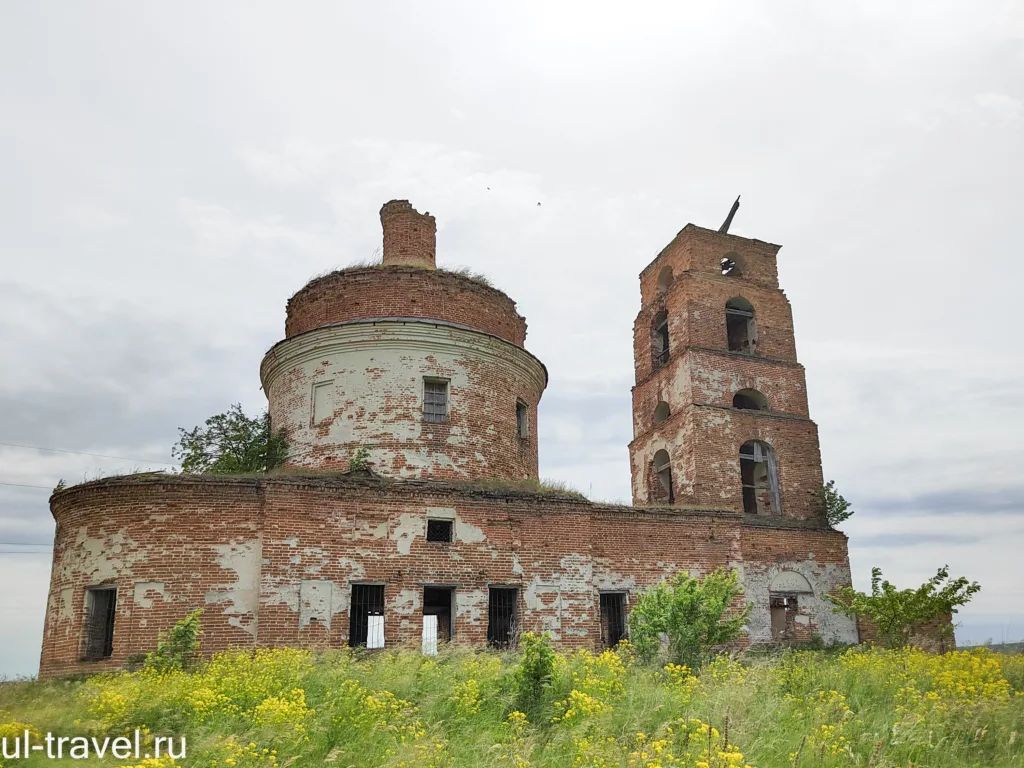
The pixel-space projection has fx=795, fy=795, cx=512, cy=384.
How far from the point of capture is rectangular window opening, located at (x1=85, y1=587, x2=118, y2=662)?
44.0 ft

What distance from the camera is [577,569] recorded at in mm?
15156

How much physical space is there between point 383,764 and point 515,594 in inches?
329

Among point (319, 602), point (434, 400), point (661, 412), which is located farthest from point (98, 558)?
point (661, 412)

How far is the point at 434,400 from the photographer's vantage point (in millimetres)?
16766

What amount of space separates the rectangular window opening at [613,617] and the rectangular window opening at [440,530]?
3478 millimetres

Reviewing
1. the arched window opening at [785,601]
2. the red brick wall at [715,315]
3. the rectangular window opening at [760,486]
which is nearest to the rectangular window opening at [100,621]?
the arched window opening at [785,601]

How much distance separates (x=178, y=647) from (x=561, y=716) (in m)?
6.67

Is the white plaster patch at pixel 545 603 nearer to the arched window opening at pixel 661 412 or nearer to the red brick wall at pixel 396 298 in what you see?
the red brick wall at pixel 396 298

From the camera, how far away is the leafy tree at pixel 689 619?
11438 millimetres

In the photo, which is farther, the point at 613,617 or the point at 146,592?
the point at 613,617

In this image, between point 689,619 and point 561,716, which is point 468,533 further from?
point 561,716

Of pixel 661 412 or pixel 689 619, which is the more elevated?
pixel 661 412

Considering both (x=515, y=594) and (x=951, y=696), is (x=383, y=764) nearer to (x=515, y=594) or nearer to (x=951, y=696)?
(x=951, y=696)

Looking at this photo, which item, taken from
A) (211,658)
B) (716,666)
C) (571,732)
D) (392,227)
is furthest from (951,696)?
(392,227)
